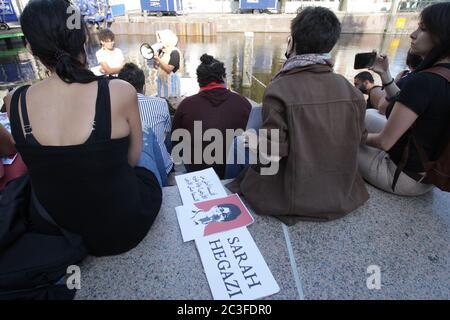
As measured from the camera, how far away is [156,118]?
8.28 feet

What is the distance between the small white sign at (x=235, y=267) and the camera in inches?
51.4

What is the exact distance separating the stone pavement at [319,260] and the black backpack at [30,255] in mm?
162

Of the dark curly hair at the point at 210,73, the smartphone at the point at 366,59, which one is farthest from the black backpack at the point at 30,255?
the smartphone at the point at 366,59

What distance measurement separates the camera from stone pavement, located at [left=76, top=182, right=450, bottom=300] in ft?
4.36

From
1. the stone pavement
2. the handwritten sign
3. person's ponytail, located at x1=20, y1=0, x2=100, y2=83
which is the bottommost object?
the stone pavement

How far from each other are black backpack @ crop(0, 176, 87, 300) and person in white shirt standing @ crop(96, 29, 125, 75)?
4.22m

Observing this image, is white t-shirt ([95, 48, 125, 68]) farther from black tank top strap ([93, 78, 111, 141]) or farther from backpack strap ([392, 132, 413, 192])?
backpack strap ([392, 132, 413, 192])

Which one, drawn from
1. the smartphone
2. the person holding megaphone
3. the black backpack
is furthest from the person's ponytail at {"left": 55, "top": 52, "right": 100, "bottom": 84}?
the person holding megaphone

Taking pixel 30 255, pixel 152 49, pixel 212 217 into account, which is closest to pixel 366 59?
pixel 212 217

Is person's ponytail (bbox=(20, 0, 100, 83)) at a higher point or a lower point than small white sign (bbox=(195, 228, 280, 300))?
higher

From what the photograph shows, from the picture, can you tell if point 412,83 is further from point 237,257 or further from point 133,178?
point 133,178

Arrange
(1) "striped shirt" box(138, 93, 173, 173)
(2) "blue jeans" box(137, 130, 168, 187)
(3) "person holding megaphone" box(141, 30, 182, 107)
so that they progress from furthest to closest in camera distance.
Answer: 1. (3) "person holding megaphone" box(141, 30, 182, 107)
2. (1) "striped shirt" box(138, 93, 173, 173)
3. (2) "blue jeans" box(137, 130, 168, 187)

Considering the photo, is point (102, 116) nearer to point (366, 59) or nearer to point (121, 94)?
point (121, 94)
